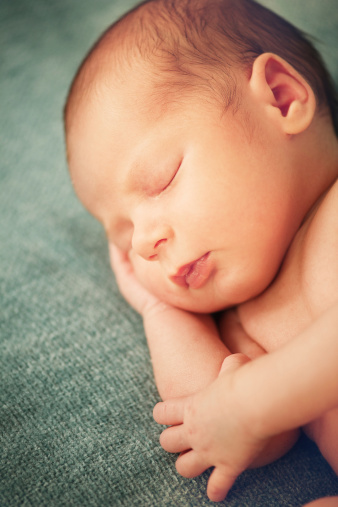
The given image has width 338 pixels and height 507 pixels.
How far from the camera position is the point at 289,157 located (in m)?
0.81

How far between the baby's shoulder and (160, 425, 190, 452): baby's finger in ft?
0.89

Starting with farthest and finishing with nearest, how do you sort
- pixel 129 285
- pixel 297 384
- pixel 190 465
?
pixel 129 285
pixel 190 465
pixel 297 384

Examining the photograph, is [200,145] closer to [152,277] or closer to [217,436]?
[152,277]

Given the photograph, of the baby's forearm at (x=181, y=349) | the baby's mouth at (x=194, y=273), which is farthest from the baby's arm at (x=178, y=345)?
the baby's mouth at (x=194, y=273)

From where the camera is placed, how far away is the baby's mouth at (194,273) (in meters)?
0.79

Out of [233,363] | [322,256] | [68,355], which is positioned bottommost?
[68,355]

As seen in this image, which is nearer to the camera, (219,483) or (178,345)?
(219,483)

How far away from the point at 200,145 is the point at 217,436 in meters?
0.43

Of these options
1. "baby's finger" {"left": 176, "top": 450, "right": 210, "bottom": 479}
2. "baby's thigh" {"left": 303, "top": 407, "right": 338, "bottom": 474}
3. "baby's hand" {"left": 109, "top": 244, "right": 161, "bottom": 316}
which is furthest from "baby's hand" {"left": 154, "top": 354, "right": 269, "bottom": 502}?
"baby's hand" {"left": 109, "top": 244, "right": 161, "bottom": 316}

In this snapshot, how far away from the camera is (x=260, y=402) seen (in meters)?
0.57

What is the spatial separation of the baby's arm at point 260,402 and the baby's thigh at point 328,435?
15cm

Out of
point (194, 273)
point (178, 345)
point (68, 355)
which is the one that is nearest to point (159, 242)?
point (194, 273)

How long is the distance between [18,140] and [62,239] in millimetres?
464

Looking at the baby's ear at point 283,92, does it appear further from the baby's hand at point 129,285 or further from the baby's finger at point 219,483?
the baby's finger at point 219,483
